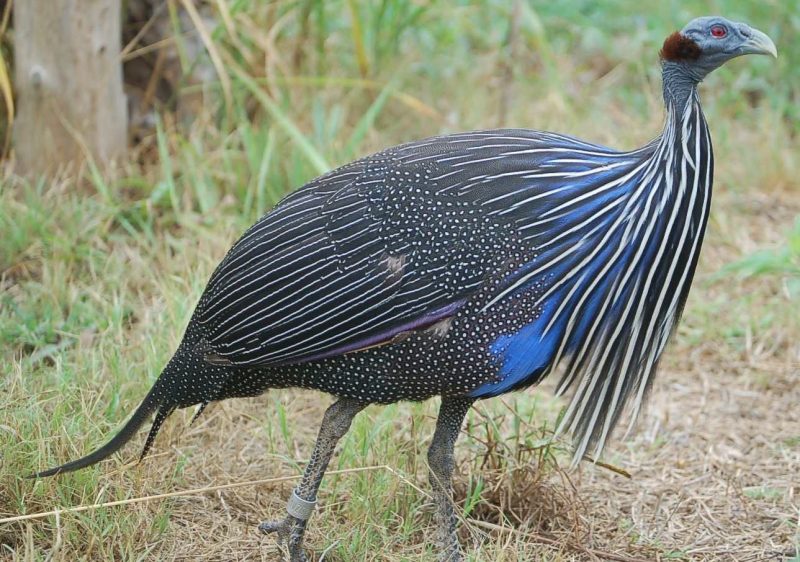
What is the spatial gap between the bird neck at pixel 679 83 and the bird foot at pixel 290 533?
4.41 ft

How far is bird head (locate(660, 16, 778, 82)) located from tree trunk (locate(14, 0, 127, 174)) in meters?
2.48

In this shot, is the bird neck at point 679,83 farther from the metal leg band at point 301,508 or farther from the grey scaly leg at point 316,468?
the metal leg band at point 301,508

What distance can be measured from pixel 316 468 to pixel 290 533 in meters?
0.20

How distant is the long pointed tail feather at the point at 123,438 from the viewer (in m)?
2.62

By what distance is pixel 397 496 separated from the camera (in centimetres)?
285

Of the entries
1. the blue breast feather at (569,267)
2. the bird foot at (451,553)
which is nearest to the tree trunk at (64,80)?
the bird foot at (451,553)

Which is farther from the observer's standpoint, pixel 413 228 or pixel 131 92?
pixel 131 92

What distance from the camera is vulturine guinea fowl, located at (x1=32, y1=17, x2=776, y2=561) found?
2379mm

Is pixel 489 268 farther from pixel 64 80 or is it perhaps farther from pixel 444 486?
pixel 64 80

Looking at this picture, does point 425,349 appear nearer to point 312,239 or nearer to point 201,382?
point 312,239

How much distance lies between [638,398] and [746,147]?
2980mm

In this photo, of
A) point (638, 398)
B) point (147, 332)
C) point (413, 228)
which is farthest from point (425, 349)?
point (147, 332)

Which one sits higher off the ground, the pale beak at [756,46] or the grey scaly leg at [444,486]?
the pale beak at [756,46]

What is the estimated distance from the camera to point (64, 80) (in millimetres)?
4117
